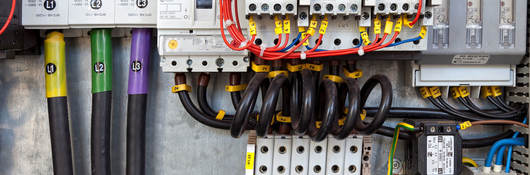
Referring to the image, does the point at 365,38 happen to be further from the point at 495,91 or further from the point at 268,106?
the point at 495,91

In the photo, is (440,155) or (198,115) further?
(198,115)

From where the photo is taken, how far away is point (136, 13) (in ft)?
4.18

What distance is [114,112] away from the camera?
141cm

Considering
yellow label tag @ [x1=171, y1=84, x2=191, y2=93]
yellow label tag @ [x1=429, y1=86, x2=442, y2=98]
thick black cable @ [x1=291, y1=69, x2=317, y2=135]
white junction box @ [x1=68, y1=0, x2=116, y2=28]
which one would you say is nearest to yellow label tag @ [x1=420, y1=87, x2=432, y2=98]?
yellow label tag @ [x1=429, y1=86, x2=442, y2=98]

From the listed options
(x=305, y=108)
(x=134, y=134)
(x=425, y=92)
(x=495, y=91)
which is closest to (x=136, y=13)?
(x=134, y=134)

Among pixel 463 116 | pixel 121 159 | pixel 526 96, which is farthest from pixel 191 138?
pixel 526 96

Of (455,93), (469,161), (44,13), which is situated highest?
(44,13)

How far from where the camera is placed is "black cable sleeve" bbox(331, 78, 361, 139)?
1.03 meters

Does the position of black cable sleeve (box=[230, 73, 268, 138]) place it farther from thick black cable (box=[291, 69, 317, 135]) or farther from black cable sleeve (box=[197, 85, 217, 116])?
black cable sleeve (box=[197, 85, 217, 116])

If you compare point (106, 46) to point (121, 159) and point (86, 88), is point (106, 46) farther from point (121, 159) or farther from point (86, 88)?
point (121, 159)

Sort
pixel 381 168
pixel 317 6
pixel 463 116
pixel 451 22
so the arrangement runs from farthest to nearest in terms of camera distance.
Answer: pixel 381 168 < pixel 463 116 < pixel 451 22 < pixel 317 6

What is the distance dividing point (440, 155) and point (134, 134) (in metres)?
0.90

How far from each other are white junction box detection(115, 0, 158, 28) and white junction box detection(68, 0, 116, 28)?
2 centimetres

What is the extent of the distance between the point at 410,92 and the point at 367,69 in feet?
0.54
